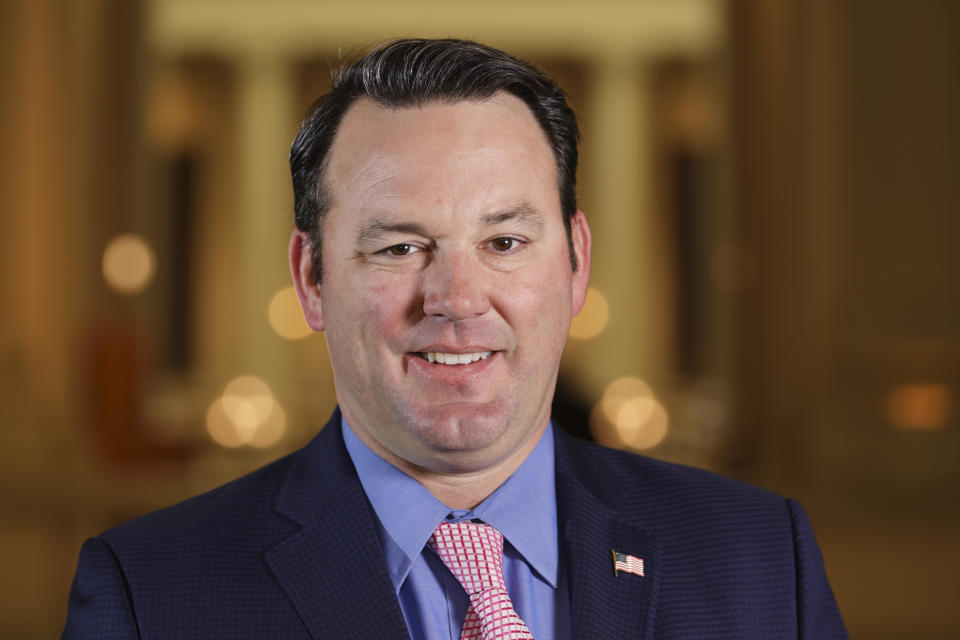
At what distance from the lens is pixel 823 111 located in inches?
231

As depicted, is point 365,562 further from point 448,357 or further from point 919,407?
point 919,407

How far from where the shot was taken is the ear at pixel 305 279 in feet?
4.84

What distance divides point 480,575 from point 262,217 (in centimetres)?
1358

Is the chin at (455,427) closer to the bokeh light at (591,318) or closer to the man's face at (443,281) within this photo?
the man's face at (443,281)

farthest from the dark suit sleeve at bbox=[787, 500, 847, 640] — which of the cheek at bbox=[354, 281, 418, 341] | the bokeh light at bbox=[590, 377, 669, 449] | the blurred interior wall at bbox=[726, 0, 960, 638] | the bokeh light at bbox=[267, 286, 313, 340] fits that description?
the bokeh light at bbox=[267, 286, 313, 340]

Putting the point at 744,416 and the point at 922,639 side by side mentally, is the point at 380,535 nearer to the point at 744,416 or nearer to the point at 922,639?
the point at 922,639

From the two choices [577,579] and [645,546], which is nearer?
[577,579]

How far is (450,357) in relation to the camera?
133 cm

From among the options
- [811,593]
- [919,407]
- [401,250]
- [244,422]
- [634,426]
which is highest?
[401,250]

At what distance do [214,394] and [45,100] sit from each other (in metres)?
8.45

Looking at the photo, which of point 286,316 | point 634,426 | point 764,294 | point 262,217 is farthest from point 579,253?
point 262,217

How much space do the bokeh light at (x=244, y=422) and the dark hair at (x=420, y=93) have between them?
18.0 feet

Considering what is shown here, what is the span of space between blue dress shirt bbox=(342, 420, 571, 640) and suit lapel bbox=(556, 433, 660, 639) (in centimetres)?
3

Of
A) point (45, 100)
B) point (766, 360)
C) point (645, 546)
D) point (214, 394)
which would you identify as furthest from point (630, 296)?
point (645, 546)
